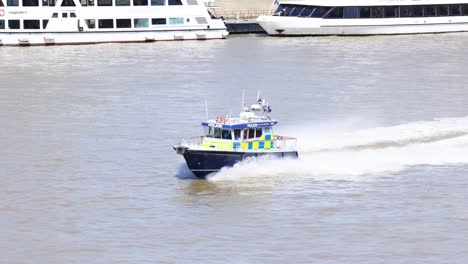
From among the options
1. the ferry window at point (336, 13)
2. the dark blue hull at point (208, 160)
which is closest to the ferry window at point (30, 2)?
the ferry window at point (336, 13)

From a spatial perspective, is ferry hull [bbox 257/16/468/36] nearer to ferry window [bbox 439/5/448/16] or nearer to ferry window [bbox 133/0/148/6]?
ferry window [bbox 439/5/448/16]

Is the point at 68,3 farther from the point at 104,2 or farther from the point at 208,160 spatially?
the point at 208,160

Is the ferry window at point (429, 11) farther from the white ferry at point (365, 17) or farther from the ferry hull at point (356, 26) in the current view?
the ferry hull at point (356, 26)

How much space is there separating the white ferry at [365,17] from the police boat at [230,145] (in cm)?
4217

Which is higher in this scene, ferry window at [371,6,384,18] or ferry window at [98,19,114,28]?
ferry window at [371,6,384,18]

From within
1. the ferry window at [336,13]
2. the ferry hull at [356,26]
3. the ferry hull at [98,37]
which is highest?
the ferry window at [336,13]

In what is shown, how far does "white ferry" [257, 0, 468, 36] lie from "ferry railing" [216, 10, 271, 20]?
207 inches

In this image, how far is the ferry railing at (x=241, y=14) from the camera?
8338cm

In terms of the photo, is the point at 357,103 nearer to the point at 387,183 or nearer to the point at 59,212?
the point at 387,183

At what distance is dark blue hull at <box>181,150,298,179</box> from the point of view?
107ft

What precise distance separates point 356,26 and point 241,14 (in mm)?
9906

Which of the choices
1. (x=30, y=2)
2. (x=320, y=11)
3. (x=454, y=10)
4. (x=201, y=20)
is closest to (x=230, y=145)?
(x=30, y=2)

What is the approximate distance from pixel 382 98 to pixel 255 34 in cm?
3263

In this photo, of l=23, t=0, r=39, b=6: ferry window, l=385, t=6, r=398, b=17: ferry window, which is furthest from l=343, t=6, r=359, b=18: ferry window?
l=23, t=0, r=39, b=6: ferry window
